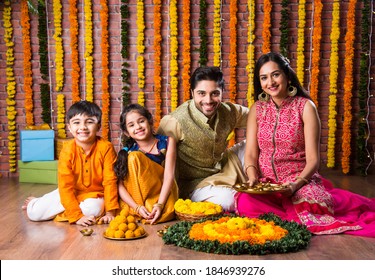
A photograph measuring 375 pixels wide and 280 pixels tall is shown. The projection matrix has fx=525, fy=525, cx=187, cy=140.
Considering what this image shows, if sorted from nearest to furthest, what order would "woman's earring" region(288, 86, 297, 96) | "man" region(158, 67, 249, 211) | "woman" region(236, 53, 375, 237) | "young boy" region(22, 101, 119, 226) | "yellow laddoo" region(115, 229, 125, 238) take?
"yellow laddoo" region(115, 229, 125, 238) → "woman" region(236, 53, 375, 237) → "young boy" region(22, 101, 119, 226) → "woman's earring" region(288, 86, 297, 96) → "man" region(158, 67, 249, 211)

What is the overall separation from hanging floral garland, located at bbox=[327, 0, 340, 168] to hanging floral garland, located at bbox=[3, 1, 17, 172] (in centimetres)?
342

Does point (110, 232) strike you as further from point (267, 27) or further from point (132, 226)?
point (267, 27)

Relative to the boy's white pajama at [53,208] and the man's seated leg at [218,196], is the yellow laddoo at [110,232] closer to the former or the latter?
the boy's white pajama at [53,208]

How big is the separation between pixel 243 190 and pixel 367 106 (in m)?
2.91

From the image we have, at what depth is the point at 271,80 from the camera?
3.55 meters

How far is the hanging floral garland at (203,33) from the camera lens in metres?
5.55

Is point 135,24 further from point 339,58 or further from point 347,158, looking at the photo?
point 347,158

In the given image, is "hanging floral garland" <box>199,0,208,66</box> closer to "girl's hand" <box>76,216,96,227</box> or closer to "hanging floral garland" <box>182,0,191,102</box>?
→ "hanging floral garland" <box>182,0,191,102</box>

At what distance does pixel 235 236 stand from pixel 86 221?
3.54ft

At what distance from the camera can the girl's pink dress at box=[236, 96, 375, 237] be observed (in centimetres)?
336

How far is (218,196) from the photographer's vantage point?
12.3 ft

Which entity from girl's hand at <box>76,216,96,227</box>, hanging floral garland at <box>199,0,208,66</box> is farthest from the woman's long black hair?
hanging floral garland at <box>199,0,208,66</box>

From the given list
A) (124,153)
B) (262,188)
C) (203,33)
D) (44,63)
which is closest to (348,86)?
(203,33)

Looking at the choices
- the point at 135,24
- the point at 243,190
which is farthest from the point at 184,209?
the point at 135,24
